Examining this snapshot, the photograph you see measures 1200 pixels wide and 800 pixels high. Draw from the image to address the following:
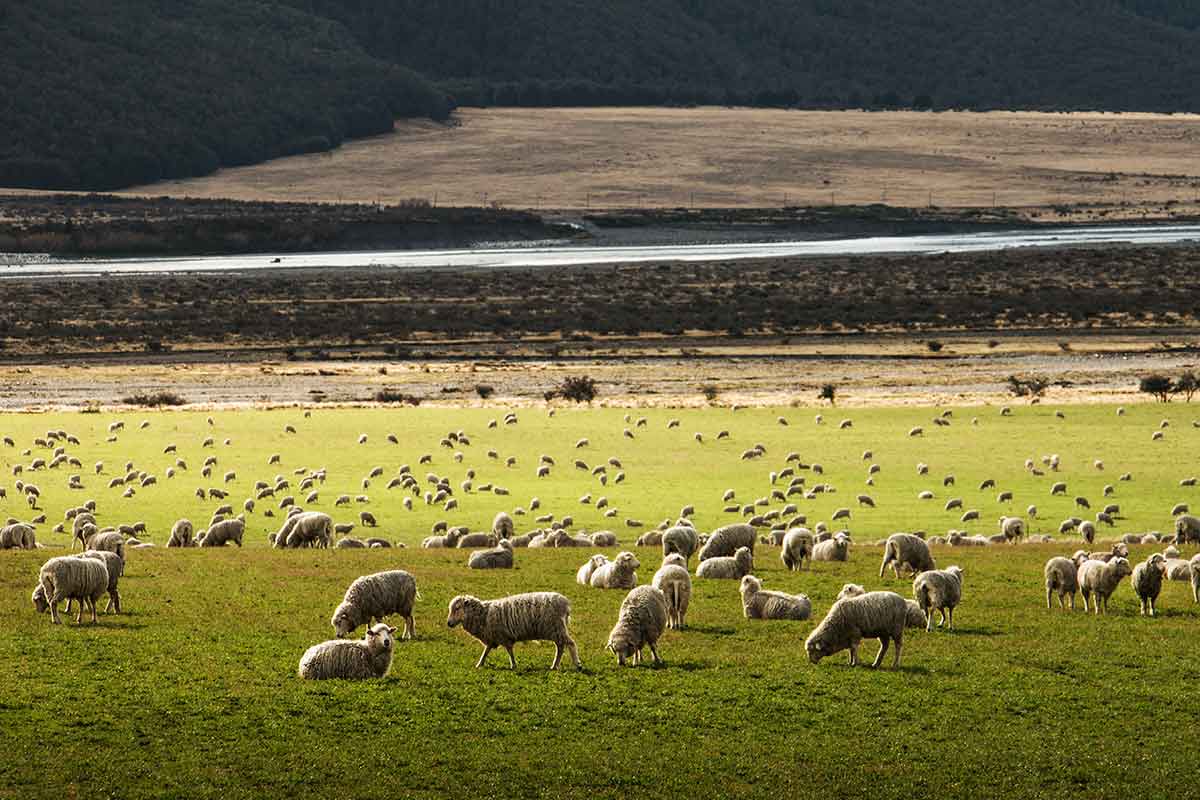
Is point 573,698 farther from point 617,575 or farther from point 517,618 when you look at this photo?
point 617,575

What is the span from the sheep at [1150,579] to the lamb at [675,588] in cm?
523

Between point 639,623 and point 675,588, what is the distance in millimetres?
1719

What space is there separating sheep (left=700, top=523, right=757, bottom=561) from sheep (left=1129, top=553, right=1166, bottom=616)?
5293 millimetres

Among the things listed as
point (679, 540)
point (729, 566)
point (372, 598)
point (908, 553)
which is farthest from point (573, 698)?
point (679, 540)

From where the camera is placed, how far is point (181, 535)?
26.2 m

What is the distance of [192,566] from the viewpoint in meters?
23.4

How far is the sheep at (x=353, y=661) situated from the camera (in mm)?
16938

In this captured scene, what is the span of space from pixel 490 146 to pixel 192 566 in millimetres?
153665

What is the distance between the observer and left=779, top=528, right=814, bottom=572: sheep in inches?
909

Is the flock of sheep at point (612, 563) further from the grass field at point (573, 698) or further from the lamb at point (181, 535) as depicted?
the grass field at point (573, 698)

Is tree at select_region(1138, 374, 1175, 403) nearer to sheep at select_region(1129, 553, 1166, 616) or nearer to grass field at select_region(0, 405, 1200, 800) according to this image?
grass field at select_region(0, 405, 1200, 800)

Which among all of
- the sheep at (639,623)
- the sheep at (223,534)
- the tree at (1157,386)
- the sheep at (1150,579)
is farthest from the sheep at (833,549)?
the tree at (1157,386)

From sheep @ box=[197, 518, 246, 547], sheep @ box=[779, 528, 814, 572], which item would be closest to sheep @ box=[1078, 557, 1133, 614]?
sheep @ box=[779, 528, 814, 572]

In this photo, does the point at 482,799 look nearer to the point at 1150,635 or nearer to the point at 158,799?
the point at 158,799
